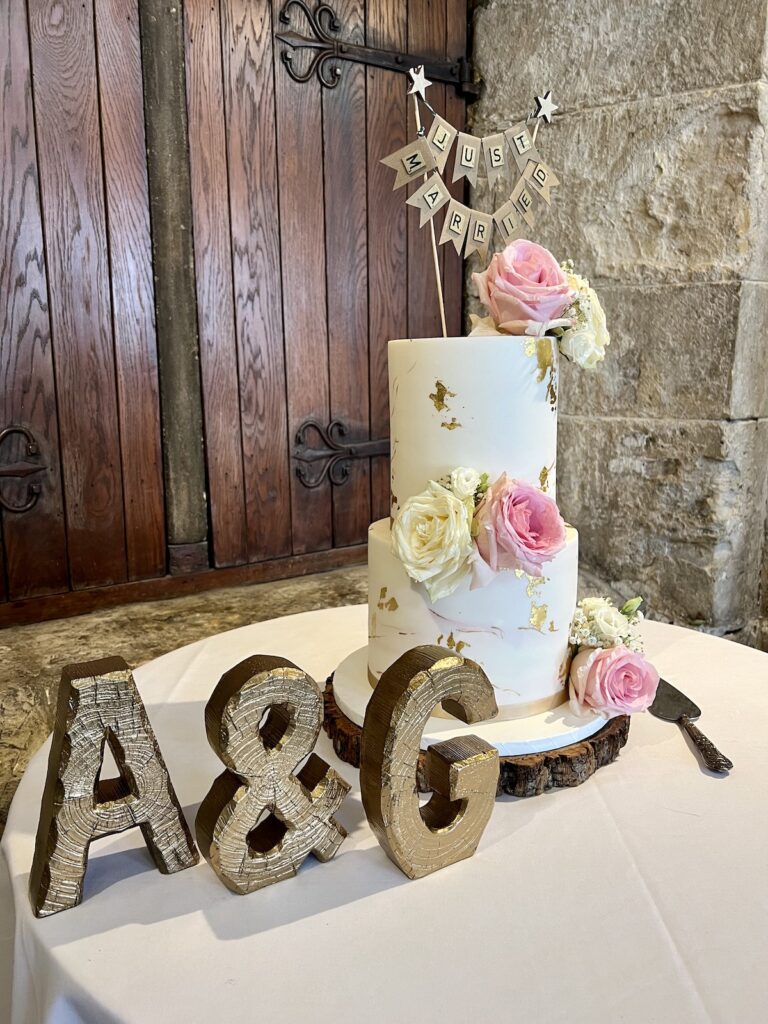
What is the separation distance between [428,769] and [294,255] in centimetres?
163

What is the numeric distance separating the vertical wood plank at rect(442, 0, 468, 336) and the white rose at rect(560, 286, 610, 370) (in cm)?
143

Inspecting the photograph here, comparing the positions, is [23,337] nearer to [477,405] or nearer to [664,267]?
[477,405]

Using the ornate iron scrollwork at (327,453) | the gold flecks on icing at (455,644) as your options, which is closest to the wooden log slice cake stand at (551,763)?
the gold flecks on icing at (455,644)

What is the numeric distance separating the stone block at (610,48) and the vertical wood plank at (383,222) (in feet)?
0.89

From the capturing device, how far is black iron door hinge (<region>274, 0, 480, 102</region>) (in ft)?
6.43

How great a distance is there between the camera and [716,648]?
115 centimetres

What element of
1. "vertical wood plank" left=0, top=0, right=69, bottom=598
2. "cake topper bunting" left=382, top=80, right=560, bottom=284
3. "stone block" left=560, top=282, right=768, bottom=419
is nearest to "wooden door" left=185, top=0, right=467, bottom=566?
"vertical wood plank" left=0, top=0, right=69, bottom=598

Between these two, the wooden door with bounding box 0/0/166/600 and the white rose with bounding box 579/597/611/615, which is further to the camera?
the wooden door with bounding box 0/0/166/600

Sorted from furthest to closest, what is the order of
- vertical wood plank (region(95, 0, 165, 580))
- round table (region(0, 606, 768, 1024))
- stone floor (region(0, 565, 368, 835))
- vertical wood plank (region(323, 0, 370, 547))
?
vertical wood plank (region(323, 0, 370, 547)), vertical wood plank (region(95, 0, 165, 580)), stone floor (region(0, 565, 368, 835)), round table (region(0, 606, 768, 1024))

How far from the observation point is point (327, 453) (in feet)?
7.20

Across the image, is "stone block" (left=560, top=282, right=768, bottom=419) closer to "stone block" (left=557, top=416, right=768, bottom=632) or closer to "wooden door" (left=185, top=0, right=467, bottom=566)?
"stone block" (left=557, top=416, right=768, bottom=632)

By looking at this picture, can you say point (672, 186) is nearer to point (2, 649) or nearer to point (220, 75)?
point (220, 75)

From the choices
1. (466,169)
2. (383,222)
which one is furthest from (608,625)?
(383,222)

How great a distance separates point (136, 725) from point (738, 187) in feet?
5.84
